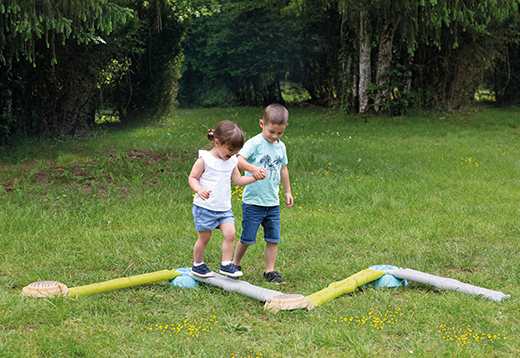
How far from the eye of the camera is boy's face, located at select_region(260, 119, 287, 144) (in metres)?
3.94

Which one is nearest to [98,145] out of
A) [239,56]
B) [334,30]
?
[334,30]

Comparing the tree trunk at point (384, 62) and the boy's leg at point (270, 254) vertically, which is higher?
the tree trunk at point (384, 62)

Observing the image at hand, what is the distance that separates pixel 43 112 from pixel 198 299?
8937 millimetres

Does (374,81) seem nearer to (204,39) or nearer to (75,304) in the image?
(75,304)

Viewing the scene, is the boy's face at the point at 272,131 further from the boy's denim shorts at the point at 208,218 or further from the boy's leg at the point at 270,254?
the boy's leg at the point at 270,254

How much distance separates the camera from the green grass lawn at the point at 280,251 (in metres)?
3.07

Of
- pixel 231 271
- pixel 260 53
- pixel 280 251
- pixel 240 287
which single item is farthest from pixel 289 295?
pixel 260 53

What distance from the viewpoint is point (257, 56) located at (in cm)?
2775

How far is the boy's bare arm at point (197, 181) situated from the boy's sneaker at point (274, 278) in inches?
40.1

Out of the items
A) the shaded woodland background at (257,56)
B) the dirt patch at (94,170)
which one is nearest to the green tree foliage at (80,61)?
the shaded woodland background at (257,56)

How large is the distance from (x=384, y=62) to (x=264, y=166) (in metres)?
13.1

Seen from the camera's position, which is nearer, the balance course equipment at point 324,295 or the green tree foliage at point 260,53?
the balance course equipment at point 324,295

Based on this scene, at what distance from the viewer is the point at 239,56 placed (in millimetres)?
29203

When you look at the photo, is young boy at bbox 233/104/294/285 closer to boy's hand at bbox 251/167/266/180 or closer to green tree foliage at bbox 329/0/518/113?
boy's hand at bbox 251/167/266/180
